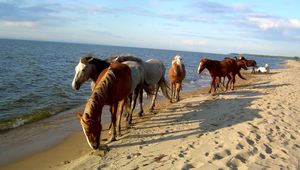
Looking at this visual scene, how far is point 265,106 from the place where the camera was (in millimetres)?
11438

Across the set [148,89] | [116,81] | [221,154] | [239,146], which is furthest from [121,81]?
[148,89]

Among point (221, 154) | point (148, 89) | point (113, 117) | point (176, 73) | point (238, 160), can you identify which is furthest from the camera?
point (176, 73)

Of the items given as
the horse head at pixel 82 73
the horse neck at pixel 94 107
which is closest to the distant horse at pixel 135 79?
the horse head at pixel 82 73

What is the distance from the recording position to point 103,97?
6.93 metres

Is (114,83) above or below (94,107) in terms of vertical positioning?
above

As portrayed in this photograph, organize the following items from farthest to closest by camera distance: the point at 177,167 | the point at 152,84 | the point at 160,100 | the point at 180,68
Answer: the point at 160,100
the point at 180,68
the point at 152,84
the point at 177,167

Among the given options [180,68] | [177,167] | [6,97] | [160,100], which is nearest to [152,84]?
[180,68]

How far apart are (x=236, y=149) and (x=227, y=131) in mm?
1392

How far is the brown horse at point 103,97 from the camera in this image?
646cm

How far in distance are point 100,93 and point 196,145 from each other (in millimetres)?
2234

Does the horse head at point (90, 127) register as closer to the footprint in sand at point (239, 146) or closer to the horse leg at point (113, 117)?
the horse leg at point (113, 117)

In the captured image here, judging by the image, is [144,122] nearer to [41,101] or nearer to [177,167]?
[177,167]

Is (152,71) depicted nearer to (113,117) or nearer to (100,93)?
(113,117)

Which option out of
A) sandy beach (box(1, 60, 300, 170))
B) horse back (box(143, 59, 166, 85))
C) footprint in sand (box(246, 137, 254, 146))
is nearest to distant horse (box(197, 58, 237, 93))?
horse back (box(143, 59, 166, 85))
